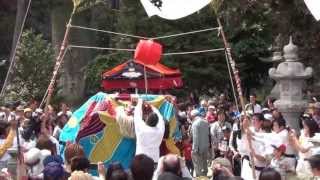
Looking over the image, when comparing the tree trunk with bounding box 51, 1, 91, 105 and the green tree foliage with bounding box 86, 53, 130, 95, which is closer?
the green tree foliage with bounding box 86, 53, 130, 95

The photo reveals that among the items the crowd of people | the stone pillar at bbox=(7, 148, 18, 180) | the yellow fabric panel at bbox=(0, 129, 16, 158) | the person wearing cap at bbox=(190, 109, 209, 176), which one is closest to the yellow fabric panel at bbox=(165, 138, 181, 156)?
the crowd of people

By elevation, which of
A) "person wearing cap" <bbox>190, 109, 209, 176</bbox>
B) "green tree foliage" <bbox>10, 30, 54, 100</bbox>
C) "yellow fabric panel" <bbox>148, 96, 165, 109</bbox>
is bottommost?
"person wearing cap" <bbox>190, 109, 209, 176</bbox>

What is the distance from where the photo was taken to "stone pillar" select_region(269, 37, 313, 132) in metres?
13.5

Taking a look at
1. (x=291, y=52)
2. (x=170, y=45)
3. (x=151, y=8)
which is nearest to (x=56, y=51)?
(x=170, y=45)

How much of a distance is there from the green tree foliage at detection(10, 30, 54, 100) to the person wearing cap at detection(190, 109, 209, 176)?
10.6 metres

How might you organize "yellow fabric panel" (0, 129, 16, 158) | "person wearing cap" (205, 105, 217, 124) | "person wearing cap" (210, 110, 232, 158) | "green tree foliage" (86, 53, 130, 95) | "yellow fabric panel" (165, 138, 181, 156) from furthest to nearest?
"green tree foliage" (86, 53, 130, 95)
"person wearing cap" (205, 105, 217, 124)
"person wearing cap" (210, 110, 232, 158)
"yellow fabric panel" (165, 138, 181, 156)
"yellow fabric panel" (0, 129, 16, 158)

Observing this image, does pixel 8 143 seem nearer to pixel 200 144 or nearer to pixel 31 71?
pixel 200 144

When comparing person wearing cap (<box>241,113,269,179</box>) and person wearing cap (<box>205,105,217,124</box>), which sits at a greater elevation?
person wearing cap (<box>205,105,217,124</box>)

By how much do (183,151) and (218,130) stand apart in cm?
104

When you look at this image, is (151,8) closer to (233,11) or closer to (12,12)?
(233,11)

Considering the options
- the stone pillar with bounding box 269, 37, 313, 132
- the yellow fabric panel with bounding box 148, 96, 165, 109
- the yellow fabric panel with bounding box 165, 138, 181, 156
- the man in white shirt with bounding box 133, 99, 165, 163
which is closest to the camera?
the man in white shirt with bounding box 133, 99, 165, 163

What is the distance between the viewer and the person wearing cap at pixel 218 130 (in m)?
14.7

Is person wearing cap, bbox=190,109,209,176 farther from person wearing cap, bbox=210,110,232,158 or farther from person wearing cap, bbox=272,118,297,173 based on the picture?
person wearing cap, bbox=272,118,297,173

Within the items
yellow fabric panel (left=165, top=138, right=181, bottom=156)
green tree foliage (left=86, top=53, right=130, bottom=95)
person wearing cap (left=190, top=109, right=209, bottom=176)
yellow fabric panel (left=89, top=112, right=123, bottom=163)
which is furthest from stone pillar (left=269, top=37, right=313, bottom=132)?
green tree foliage (left=86, top=53, right=130, bottom=95)
